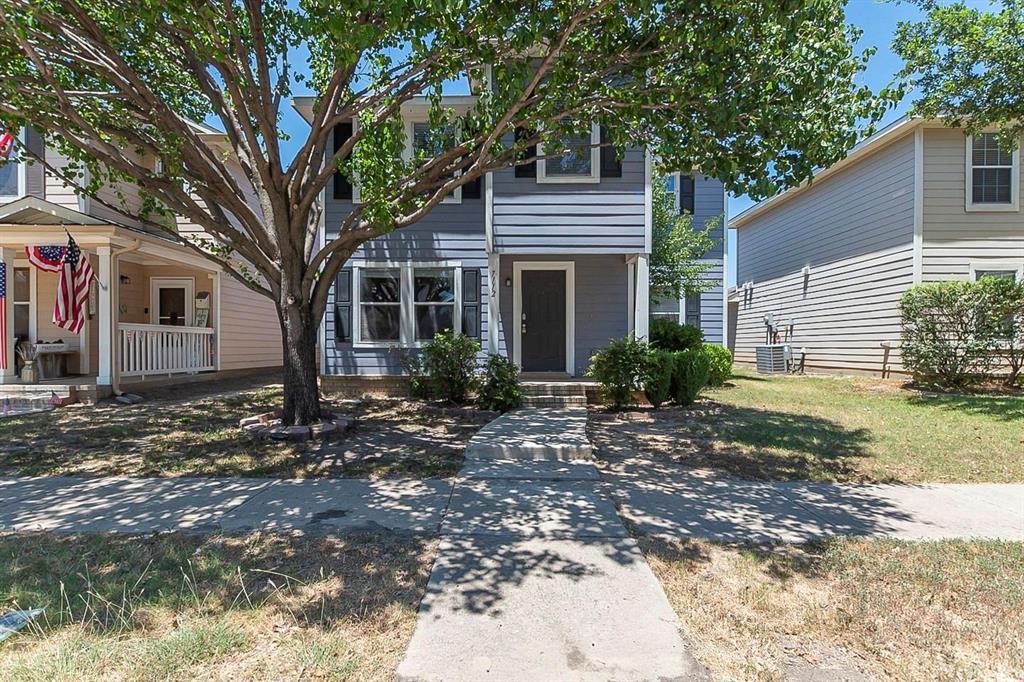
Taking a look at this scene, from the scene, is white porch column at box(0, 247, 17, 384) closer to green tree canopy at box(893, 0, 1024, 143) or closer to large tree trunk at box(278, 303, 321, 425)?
large tree trunk at box(278, 303, 321, 425)

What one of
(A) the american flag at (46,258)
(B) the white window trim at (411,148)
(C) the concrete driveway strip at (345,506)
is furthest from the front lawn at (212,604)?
(A) the american flag at (46,258)

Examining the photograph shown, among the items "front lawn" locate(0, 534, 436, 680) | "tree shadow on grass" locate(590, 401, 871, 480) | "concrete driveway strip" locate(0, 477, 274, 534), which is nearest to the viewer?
"front lawn" locate(0, 534, 436, 680)

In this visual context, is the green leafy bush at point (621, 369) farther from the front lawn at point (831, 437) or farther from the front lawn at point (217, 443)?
→ the front lawn at point (217, 443)

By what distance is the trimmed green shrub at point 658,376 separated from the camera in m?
8.89

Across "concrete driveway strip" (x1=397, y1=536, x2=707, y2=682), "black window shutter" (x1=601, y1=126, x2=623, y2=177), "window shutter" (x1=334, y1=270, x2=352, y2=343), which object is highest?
"black window shutter" (x1=601, y1=126, x2=623, y2=177)

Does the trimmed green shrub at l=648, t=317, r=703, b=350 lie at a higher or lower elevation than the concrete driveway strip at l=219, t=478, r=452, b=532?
higher

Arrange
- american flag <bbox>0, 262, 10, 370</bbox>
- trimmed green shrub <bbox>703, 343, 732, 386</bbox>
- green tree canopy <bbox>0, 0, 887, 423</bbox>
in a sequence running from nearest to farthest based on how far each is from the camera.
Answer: green tree canopy <bbox>0, 0, 887, 423</bbox>
american flag <bbox>0, 262, 10, 370</bbox>
trimmed green shrub <bbox>703, 343, 732, 386</bbox>

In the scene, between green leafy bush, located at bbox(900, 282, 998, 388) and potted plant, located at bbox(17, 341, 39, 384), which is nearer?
potted plant, located at bbox(17, 341, 39, 384)

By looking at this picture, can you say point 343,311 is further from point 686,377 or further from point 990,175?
point 990,175

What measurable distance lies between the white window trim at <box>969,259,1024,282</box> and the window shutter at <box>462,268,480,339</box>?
11002mm

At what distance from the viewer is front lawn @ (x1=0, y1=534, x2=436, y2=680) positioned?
2.35 m

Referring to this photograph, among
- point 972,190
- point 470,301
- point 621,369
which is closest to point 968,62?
point 972,190

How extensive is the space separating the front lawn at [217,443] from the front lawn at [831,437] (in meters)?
2.17

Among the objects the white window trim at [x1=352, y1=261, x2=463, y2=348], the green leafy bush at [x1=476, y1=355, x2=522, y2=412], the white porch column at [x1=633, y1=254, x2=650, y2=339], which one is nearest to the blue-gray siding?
the white porch column at [x1=633, y1=254, x2=650, y2=339]
